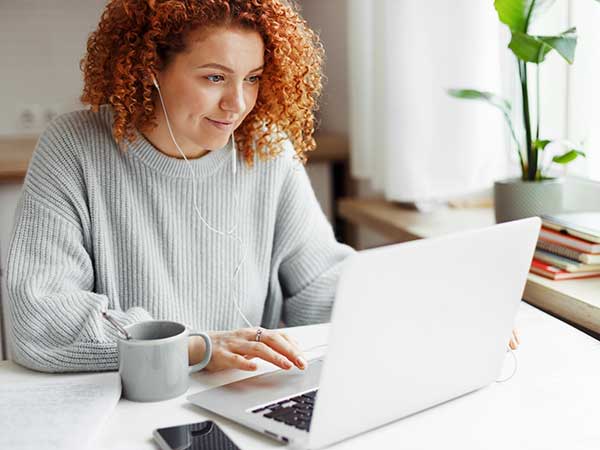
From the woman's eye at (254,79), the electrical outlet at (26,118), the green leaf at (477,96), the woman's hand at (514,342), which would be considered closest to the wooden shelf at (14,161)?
the electrical outlet at (26,118)

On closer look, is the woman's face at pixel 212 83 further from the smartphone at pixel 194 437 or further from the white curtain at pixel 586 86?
the white curtain at pixel 586 86

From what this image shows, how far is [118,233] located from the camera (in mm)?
1337

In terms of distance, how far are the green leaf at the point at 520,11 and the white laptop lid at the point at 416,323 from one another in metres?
0.75

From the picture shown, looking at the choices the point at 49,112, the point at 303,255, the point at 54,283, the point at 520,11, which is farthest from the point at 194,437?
the point at 49,112

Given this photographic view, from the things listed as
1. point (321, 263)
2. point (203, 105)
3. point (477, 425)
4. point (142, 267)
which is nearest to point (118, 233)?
point (142, 267)

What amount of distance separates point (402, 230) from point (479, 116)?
1.12 ft

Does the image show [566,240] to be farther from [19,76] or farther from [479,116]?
[19,76]

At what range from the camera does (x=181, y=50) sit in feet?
4.10

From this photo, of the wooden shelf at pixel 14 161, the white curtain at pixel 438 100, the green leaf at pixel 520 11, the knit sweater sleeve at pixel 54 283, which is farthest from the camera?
the wooden shelf at pixel 14 161

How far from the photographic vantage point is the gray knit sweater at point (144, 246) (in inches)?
43.8

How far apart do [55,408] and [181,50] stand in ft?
2.00

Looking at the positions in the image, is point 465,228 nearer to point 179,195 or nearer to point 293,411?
point 179,195

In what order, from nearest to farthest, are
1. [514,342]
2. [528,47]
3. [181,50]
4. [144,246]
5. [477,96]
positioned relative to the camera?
[514,342] < [181,50] < [144,246] < [528,47] < [477,96]

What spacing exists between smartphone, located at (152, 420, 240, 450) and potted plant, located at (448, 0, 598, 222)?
93 centimetres
